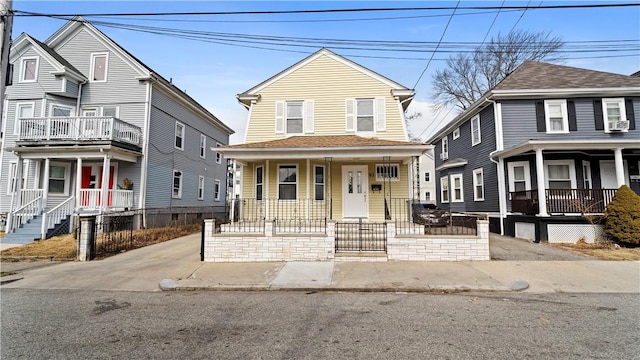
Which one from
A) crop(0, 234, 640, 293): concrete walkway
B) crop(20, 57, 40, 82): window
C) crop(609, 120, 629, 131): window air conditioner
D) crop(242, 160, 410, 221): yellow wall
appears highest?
crop(20, 57, 40, 82): window

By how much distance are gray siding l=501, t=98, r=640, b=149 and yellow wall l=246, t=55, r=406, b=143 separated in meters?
5.21

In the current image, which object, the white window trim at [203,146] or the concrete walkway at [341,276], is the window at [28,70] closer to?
the white window trim at [203,146]

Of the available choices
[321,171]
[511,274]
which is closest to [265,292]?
[511,274]

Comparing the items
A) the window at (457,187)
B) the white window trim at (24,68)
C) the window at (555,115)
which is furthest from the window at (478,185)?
the white window trim at (24,68)

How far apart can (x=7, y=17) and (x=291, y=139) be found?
27.3 ft

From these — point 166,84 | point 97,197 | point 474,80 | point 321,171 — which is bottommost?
point 97,197

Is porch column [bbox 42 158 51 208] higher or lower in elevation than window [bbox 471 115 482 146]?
lower

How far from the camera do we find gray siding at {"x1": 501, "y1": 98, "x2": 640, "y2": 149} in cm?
1319

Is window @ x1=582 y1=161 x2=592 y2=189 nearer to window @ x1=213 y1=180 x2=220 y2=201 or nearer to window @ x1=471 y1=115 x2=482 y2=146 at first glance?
window @ x1=471 y1=115 x2=482 y2=146

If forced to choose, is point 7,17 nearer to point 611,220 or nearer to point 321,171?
point 321,171

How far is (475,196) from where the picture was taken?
15930mm

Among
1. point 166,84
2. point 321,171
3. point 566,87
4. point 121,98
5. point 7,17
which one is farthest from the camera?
point 166,84

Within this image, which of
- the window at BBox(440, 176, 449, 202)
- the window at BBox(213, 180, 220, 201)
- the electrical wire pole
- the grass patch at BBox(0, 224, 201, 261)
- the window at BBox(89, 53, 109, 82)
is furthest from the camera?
the window at BBox(213, 180, 220, 201)

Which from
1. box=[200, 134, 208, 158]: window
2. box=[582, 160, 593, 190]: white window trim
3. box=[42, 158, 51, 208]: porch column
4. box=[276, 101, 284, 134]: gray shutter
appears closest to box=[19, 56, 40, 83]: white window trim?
box=[42, 158, 51, 208]: porch column
